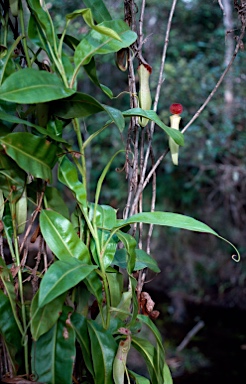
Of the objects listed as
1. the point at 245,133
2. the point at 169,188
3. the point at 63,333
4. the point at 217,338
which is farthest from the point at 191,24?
the point at 63,333

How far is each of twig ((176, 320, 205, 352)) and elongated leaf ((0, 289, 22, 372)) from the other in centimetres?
210

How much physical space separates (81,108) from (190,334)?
2.42 m

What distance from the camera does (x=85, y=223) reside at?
2.50 feet

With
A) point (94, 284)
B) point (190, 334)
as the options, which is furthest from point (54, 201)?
point (190, 334)

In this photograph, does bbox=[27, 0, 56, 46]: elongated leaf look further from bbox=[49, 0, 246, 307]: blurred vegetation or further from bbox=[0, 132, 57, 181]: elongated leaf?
bbox=[49, 0, 246, 307]: blurred vegetation

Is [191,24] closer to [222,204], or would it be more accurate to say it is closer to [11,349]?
[222,204]

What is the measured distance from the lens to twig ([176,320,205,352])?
2.69 meters

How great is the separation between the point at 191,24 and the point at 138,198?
305 centimetres

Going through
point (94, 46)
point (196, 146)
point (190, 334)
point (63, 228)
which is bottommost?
point (190, 334)

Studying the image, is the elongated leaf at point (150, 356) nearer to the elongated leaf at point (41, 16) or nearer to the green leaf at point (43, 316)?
the green leaf at point (43, 316)

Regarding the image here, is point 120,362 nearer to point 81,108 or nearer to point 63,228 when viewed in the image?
point 63,228

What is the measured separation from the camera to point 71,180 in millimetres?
737

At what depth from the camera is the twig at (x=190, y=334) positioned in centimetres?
269

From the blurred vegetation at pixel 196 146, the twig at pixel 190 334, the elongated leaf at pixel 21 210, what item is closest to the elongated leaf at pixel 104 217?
the elongated leaf at pixel 21 210
